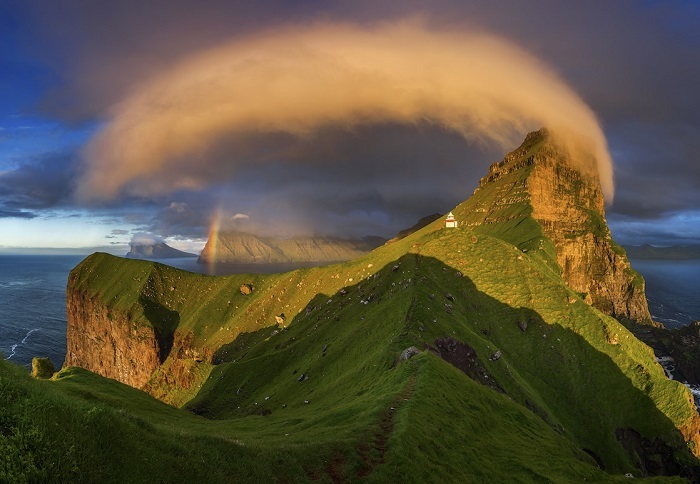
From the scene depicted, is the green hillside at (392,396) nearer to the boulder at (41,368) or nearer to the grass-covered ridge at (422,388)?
the grass-covered ridge at (422,388)

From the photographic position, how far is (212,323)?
174 metres

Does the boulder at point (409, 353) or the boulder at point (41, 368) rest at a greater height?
the boulder at point (409, 353)

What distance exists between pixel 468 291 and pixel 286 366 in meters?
52.5

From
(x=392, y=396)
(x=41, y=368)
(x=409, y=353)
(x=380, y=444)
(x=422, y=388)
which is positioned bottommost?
(x=41, y=368)

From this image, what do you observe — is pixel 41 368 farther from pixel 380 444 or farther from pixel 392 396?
pixel 380 444

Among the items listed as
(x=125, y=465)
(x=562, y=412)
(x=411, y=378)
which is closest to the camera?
(x=125, y=465)

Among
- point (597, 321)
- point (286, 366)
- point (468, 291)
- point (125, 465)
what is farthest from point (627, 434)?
point (125, 465)

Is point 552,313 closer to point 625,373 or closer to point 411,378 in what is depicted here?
point 625,373

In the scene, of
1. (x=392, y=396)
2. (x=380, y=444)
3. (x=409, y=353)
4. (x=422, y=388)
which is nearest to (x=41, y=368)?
(x=392, y=396)

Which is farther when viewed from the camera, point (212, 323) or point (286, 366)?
point (212, 323)

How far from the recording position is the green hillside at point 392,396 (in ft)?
49.2

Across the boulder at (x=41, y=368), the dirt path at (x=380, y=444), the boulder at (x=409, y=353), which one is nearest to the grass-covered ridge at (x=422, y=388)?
the dirt path at (x=380, y=444)

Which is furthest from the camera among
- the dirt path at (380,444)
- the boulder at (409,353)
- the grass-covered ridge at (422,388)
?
the boulder at (409,353)

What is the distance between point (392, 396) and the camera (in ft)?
131
